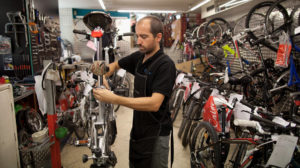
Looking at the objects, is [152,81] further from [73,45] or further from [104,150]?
[73,45]

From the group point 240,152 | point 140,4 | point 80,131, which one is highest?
point 140,4

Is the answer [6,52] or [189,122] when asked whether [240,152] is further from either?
[6,52]

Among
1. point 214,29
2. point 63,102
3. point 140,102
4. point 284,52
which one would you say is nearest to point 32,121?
point 63,102

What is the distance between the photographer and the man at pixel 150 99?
4.01 ft

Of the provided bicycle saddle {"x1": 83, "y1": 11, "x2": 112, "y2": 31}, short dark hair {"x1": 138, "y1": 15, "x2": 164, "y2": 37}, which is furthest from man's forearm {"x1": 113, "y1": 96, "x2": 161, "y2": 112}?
bicycle saddle {"x1": 83, "y1": 11, "x2": 112, "y2": 31}

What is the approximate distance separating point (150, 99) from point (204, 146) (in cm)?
139

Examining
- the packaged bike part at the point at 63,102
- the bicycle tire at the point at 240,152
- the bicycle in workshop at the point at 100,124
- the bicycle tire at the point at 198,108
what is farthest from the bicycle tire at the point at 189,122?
the packaged bike part at the point at 63,102

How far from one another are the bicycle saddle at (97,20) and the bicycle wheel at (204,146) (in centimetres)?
151

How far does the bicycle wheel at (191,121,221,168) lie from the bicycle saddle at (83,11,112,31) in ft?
4.95

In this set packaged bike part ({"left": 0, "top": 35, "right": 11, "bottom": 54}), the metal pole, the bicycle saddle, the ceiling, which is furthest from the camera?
the ceiling

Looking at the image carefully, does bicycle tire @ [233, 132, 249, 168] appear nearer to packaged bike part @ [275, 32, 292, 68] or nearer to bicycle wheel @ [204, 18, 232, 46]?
packaged bike part @ [275, 32, 292, 68]

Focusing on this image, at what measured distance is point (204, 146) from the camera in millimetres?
2195

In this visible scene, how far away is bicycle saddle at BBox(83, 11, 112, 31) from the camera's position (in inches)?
52.6

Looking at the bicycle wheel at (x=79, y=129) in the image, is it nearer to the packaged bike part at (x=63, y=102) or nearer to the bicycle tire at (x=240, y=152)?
the packaged bike part at (x=63, y=102)
